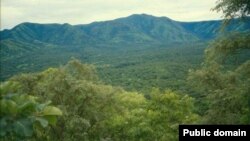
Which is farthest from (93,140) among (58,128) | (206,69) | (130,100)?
(130,100)

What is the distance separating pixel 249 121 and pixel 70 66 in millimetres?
14679

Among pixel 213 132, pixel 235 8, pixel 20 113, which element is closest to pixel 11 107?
pixel 20 113

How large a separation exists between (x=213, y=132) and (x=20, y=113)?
457 cm

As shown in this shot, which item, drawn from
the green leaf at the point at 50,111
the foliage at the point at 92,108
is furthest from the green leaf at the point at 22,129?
the foliage at the point at 92,108

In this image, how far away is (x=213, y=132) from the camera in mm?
6914

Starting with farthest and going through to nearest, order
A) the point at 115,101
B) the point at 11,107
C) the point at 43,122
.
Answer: the point at 115,101 → the point at 43,122 → the point at 11,107

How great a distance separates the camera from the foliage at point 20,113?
2941 mm

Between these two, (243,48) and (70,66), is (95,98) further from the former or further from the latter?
(243,48)

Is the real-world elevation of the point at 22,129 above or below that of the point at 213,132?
above

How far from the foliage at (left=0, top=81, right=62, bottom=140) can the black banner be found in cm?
422

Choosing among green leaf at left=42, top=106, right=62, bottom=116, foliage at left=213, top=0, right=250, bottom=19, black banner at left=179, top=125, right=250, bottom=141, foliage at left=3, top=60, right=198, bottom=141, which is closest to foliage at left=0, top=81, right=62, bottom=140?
green leaf at left=42, top=106, right=62, bottom=116

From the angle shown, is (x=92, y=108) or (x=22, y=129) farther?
(x=92, y=108)

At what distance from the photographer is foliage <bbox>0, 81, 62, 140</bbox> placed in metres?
2.94

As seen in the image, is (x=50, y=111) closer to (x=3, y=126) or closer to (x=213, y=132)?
(x=3, y=126)
